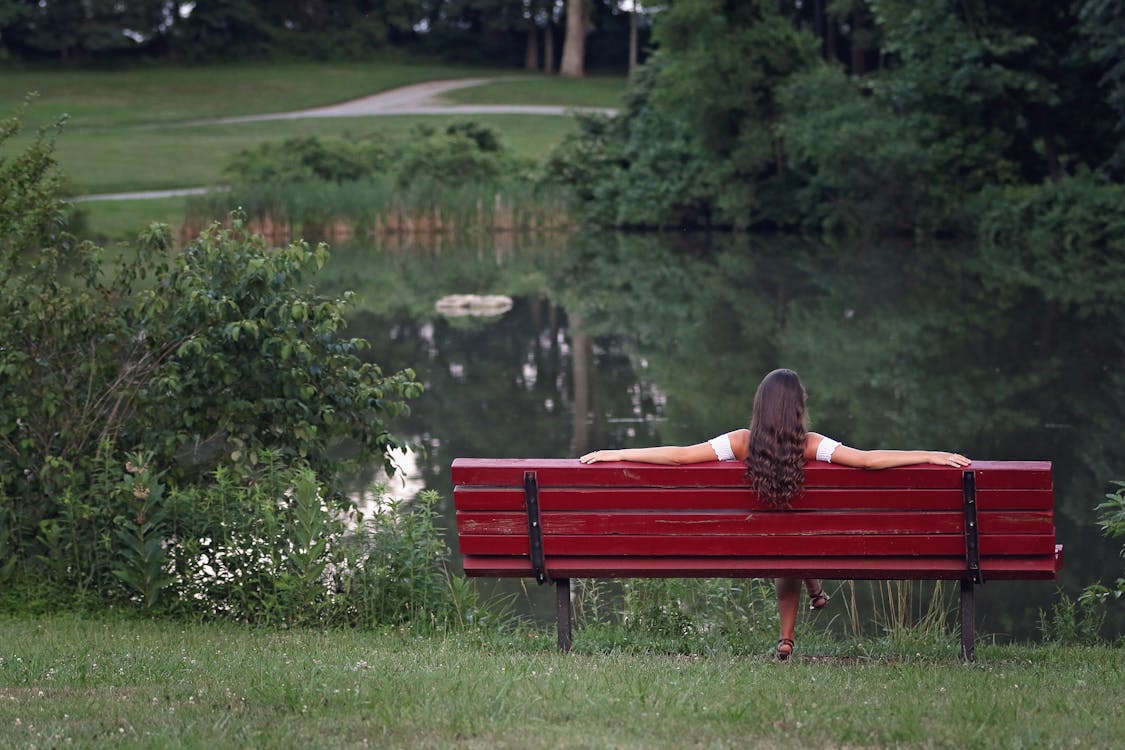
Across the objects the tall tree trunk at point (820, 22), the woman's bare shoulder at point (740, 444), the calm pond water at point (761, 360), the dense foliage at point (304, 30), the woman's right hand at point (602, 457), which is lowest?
the calm pond water at point (761, 360)

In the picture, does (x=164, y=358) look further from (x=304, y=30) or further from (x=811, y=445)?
(x=304, y=30)

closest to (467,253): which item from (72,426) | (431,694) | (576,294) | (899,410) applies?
(576,294)

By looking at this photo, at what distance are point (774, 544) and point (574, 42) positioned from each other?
75.2m

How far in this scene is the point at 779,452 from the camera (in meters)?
5.99

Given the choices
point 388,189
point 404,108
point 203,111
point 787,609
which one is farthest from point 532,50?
point 787,609

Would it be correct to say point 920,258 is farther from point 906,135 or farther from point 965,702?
point 965,702

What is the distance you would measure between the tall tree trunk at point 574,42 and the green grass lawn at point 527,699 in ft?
243

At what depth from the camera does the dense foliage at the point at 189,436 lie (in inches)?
302

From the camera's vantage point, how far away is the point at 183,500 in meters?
7.70

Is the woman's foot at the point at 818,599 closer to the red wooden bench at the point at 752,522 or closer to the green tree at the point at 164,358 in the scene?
the red wooden bench at the point at 752,522

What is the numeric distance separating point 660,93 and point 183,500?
134 feet

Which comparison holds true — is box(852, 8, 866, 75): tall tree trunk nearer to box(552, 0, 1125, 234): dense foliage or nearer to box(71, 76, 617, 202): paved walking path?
box(552, 0, 1125, 234): dense foliage

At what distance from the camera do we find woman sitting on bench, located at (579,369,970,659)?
6.00 meters

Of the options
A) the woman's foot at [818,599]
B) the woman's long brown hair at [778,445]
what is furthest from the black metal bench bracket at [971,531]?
the woman's foot at [818,599]
